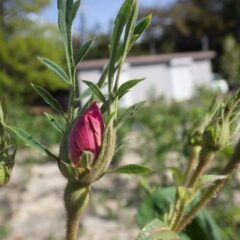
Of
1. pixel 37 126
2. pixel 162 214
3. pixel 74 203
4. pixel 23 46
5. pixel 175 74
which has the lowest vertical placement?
pixel 175 74

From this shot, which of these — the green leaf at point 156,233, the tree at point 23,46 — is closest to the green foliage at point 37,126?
the tree at point 23,46

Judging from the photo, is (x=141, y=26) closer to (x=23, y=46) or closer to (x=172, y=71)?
(x=23, y=46)

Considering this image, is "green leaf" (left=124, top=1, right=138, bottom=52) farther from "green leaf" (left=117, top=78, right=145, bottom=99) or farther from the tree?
the tree

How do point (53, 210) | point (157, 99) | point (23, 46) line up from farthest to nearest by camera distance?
point (23, 46), point (157, 99), point (53, 210)

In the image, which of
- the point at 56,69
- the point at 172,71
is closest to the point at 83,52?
the point at 56,69

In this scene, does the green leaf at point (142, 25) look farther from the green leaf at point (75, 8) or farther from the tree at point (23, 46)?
the tree at point (23, 46)

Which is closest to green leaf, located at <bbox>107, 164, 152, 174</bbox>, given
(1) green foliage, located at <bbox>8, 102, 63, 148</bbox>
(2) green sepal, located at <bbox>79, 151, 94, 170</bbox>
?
(2) green sepal, located at <bbox>79, 151, 94, 170</bbox>

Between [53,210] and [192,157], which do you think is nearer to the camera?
[192,157]
